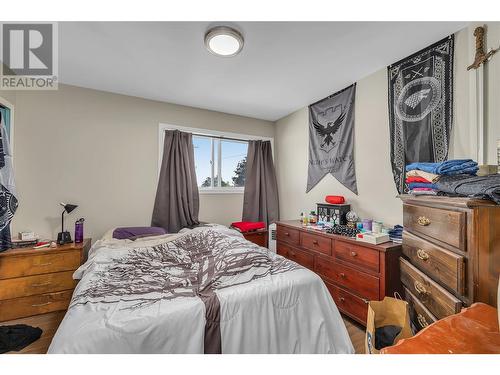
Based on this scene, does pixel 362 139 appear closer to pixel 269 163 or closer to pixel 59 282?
pixel 269 163

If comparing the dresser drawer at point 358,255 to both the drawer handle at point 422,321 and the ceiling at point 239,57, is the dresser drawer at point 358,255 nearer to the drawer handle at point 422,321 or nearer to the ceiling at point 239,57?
the drawer handle at point 422,321

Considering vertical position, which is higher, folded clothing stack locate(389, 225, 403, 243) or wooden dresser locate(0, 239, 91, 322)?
folded clothing stack locate(389, 225, 403, 243)

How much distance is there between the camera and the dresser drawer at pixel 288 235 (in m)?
2.69

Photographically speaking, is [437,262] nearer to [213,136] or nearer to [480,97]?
[480,97]

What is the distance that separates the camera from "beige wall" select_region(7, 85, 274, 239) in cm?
246

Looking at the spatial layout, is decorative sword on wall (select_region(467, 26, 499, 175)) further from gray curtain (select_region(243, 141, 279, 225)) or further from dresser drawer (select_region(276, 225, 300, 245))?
gray curtain (select_region(243, 141, 279, 225))

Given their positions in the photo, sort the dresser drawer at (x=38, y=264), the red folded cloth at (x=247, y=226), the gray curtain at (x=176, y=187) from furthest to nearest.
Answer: the red folded cloth at (x=247, y=226), the gray curtain at (x=176, y=187), the dresser drawer at (x=38, y=264)

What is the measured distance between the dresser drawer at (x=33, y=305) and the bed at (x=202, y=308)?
0.87 m

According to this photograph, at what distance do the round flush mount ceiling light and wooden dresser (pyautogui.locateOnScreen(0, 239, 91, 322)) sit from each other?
241 cm

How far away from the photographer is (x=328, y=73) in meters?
2.34

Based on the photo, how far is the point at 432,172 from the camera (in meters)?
1.24

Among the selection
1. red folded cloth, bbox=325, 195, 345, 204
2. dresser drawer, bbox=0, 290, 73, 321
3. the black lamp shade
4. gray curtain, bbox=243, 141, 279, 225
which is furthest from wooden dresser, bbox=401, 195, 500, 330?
the black lamp shade

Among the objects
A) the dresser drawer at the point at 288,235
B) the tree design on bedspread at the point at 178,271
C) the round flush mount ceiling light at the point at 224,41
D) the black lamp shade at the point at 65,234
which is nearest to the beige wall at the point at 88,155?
the black lamp shade at the point at 65,234
